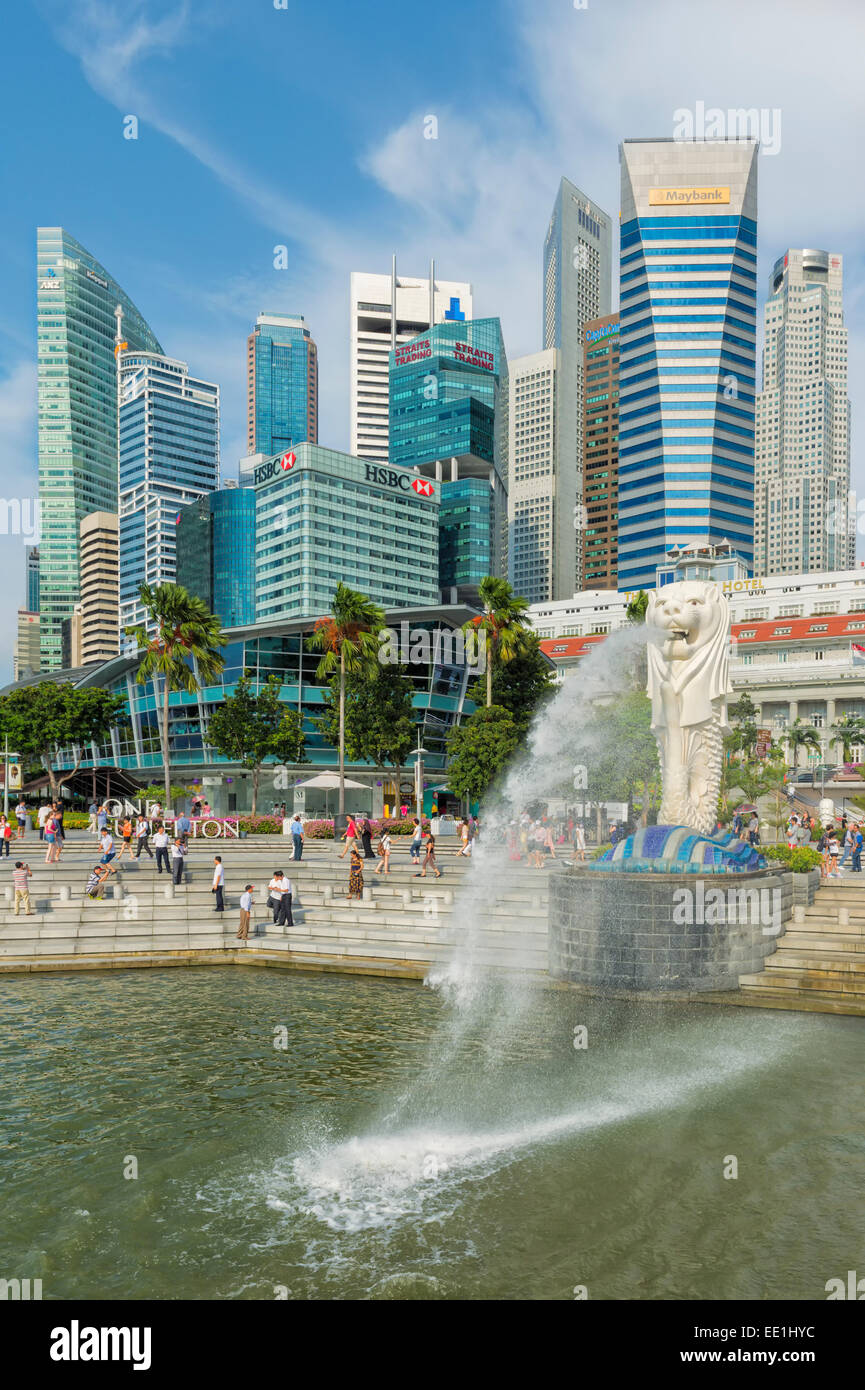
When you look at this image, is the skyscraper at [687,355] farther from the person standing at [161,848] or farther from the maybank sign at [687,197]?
the person standing at [161,848]

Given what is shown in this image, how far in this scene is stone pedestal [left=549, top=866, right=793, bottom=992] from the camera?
1981 cm

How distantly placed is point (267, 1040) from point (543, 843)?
1794 cm

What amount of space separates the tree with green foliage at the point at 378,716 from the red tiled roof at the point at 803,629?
70.4 meters

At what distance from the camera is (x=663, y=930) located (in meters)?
19.8

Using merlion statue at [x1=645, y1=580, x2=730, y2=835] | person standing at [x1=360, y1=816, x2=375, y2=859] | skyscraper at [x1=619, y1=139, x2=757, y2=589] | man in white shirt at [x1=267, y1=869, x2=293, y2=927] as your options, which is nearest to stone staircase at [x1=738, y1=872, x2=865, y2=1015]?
merlion statue at [x1=645, y1=580, x2=730, y2=835]

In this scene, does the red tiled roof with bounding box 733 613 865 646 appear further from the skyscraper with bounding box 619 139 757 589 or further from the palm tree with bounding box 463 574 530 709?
the palm tree with bounding box 463 574 530 709

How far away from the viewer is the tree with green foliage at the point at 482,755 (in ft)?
161

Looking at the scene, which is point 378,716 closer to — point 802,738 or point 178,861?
point 178,861

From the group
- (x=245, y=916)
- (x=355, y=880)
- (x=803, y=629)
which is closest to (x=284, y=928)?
(x=245, y=916)

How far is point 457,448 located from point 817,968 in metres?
179

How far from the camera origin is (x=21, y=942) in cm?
2409

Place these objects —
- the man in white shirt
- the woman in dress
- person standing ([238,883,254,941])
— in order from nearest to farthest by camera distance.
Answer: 1. person standing ([238,883,254,941])
2. the man in white shirt
3. the woman in dress

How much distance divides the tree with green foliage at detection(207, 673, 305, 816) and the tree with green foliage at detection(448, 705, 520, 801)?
1616 cm
